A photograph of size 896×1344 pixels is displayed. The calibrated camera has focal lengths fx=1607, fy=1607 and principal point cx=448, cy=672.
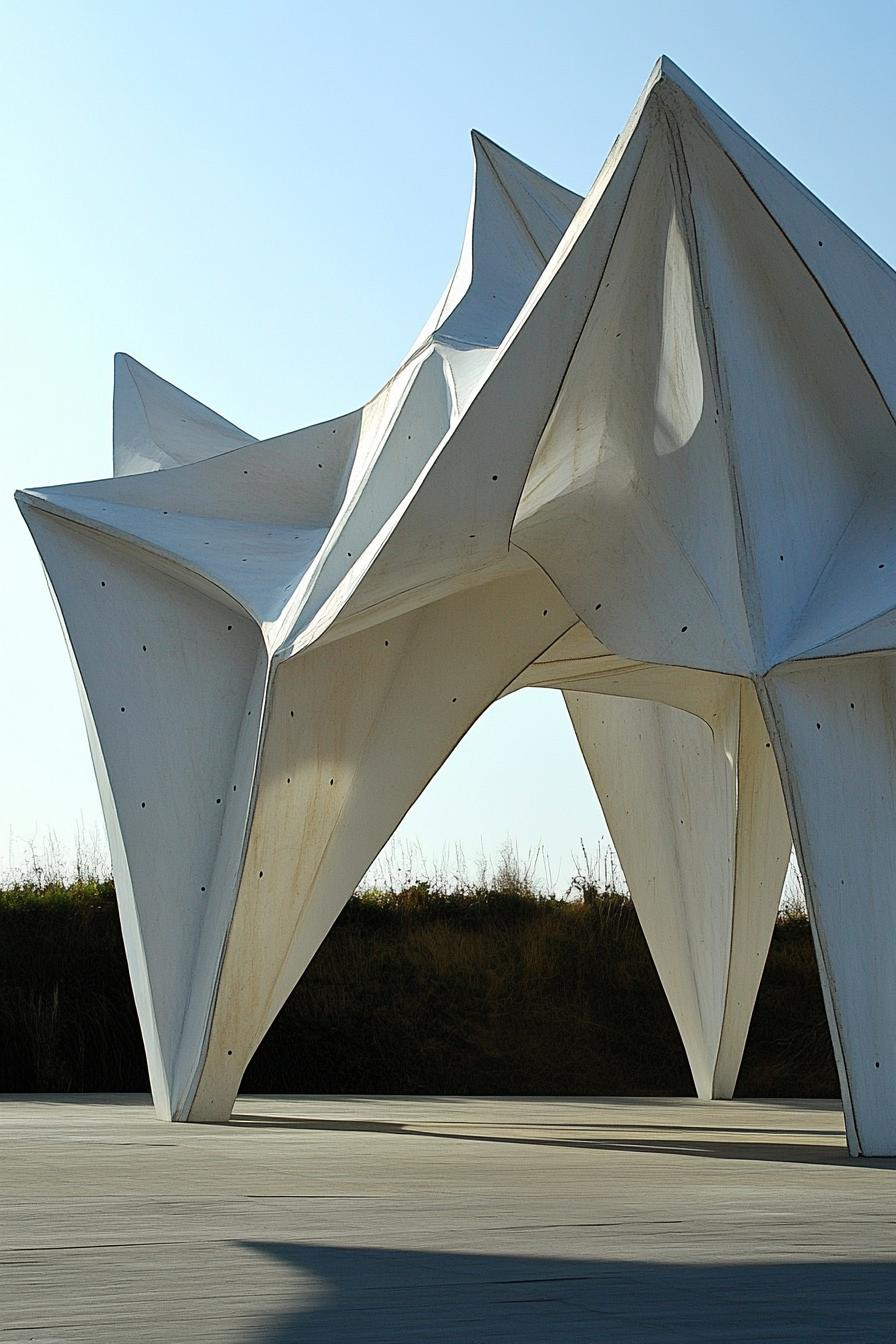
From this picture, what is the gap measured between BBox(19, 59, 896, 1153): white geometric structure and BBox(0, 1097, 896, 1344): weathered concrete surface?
6.30ft

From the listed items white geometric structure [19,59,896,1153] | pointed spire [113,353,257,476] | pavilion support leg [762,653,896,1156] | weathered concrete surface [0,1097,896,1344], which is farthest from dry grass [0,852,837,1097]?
pavilion support leg [762,653,896,1156]

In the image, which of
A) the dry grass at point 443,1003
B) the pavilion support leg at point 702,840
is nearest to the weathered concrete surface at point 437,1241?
the pavilion support leg at point 702,840

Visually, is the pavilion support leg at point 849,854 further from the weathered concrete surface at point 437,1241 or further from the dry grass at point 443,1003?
the dry grass at point 443,1003

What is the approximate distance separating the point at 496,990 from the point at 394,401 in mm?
10981

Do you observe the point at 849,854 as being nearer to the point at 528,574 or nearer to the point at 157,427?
the point at 528,574

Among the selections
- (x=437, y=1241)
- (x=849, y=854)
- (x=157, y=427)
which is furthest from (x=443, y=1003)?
(x=437, y=1241)

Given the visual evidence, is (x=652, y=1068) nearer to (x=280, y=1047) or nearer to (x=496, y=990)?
(x=496, y=990)

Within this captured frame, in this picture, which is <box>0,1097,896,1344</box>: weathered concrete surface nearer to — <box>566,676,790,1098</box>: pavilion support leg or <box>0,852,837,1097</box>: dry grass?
<box>566,676,790,1098</box>: pavilion support leg

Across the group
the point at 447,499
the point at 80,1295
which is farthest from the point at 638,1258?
the point at 447,499

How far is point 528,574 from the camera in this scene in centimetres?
1288

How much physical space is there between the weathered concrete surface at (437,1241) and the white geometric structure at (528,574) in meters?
1.92

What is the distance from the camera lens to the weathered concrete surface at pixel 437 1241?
3.51m

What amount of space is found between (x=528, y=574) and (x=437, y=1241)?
27.6 ft

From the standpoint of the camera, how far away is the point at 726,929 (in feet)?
53.1
